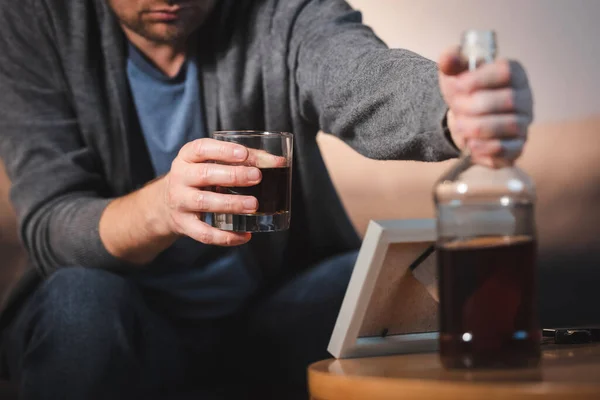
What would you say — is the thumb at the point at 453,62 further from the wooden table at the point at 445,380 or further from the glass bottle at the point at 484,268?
the wooden table at the point at 445,380

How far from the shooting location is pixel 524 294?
90 centimetres

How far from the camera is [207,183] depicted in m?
1.29

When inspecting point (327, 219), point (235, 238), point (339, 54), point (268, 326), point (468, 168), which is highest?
point (339, 54)

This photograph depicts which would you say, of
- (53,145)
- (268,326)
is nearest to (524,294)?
(268,326)

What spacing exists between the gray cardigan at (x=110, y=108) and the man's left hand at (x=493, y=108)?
88 cm

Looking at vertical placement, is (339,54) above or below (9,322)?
above

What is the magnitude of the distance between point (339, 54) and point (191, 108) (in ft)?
1.53

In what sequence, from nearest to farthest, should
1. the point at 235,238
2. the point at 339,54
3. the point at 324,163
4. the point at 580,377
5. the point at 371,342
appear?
the point at 580,377, the point at 371,342, the point at 235,238, the point at 339,54, the point at 324,163

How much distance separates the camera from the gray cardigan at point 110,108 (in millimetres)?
1849

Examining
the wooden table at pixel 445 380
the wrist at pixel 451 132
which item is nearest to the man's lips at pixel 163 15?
the wrist at pixel 451 132

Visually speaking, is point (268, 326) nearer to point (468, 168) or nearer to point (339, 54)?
point (339, 54)

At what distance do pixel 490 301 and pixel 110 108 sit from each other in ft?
4.21

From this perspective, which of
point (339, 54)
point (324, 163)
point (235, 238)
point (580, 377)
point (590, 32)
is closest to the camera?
point (580, 377)

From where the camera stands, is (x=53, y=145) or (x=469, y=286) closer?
(x=469, y=286)
